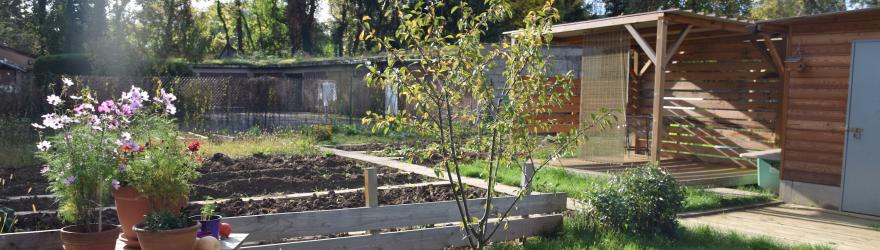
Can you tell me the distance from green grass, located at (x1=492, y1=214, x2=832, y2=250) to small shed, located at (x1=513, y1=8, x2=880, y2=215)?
1311 millimetres

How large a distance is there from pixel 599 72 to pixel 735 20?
215 cm

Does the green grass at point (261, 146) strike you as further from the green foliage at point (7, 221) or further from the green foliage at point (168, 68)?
the green foliage at point (168, 68)

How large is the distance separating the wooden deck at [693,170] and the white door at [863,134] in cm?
188

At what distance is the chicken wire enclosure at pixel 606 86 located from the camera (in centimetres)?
1070

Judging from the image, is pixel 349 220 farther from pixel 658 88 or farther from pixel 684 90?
pixel 684 90

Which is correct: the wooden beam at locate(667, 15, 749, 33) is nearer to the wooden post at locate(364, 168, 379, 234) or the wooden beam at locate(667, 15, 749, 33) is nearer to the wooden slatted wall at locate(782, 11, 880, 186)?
the wooden slatted wall at locate(782, 11, 880, 186)

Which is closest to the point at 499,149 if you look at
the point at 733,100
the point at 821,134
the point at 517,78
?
the point at 517,78

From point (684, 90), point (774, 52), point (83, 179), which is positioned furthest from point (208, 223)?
point (684, 90)

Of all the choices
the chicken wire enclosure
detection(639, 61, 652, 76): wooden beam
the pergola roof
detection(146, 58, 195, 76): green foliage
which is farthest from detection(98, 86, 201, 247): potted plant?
detection(146, 58, 195, 76): green foliage

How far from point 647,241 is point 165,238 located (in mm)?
4452

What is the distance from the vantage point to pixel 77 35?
3064 cm

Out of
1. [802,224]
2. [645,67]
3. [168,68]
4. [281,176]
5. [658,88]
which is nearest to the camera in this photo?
[802,224]

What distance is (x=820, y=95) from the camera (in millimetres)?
8766

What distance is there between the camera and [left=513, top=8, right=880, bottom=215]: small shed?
8344 millimetres
